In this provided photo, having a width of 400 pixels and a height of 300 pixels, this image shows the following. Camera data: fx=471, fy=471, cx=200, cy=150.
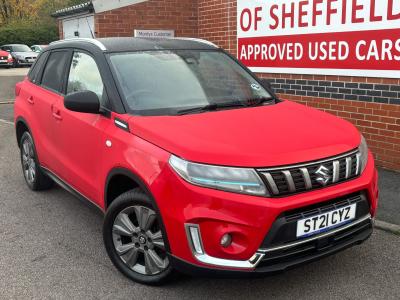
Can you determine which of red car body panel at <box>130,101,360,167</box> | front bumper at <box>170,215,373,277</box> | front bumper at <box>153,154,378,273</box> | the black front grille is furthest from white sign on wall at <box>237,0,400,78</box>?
front bumper at <box>153,154,378,273</box>

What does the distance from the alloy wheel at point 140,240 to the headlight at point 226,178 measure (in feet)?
1.55

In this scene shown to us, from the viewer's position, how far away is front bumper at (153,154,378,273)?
8.70ft

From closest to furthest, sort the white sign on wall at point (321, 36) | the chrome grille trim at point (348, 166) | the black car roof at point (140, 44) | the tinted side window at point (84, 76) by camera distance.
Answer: the chrome grille trim at point (348, 166), the tinted side window at point (84, 76), the black car roof at point (140, 44), the white sign on wall at point (321, 36)

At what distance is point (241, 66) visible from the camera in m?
4.47

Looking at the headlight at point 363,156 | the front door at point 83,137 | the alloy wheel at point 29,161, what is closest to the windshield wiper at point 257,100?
the headlight at point 363,156

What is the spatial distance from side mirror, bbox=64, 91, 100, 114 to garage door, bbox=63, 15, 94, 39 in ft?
16.7

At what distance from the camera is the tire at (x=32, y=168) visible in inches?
202

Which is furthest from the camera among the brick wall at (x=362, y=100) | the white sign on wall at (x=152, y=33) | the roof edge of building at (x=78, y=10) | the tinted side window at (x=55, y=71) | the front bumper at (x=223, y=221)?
the white sign on wall at (x=152, y=33)

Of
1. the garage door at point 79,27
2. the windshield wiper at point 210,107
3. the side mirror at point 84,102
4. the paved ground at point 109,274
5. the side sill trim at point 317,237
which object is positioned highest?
the garage door at point 79,27

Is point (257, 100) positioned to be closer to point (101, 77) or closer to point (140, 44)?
point (140, 44)

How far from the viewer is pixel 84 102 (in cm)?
350

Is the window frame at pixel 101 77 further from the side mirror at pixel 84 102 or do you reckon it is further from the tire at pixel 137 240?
the tire at pixel 137 240

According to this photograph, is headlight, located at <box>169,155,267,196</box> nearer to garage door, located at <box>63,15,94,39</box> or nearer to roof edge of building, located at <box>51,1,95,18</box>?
garage door, located at <box>63,15,94,39</box>

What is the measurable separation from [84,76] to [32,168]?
1751 mm
